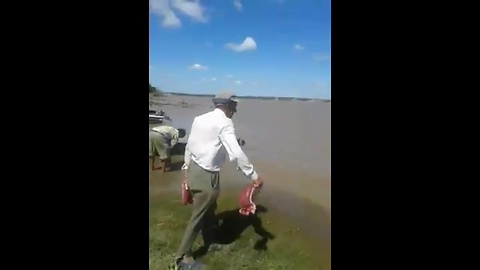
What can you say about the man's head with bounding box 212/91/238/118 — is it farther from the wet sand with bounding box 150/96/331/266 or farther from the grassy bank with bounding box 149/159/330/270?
the grassy bank with bounding box 149/159/330/270

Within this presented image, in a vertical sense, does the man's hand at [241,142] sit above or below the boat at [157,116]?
below

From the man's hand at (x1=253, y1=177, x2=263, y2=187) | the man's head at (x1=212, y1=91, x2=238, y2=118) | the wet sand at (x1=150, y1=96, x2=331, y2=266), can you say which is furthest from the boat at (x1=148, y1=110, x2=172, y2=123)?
the man's hand at (x1=253, y1=177, x2=263, y2=187)

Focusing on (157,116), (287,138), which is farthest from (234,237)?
(157,116)

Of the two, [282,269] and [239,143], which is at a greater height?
[239,143]

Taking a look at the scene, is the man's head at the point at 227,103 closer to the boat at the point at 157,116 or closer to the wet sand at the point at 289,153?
the wet sand at the point at 289,153

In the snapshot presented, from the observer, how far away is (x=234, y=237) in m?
1.50

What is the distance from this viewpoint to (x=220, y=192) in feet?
4.91

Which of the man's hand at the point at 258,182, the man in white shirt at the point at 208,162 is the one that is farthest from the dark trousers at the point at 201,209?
the man's hand at the point at 258,182

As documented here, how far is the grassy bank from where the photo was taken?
1.48 meters

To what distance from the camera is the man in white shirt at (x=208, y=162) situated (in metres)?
1.47
